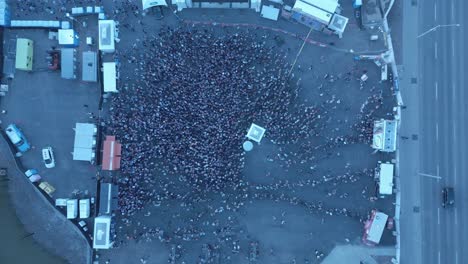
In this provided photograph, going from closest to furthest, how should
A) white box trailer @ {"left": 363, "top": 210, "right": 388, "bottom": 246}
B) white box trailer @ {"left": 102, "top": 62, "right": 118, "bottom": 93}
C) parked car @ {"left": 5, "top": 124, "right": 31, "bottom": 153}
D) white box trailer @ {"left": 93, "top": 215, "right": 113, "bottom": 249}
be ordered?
white box trailer @ {"left": 363, "top": 210, "right": 388, "bottom": 246} → white box trailer @ {"left": 93, "top": 215, "right": 113, "bottom": 249} → parked car @ {"left": 5, "top": 124, "right": 31, "bottom": 153} → white box trailer @ {"left": 102, "top": 62, "right": 118, "bottom": 93}

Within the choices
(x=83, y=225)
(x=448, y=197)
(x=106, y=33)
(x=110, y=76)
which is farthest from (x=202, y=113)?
(x=448, y=197)

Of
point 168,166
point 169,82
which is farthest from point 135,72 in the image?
point 168,166

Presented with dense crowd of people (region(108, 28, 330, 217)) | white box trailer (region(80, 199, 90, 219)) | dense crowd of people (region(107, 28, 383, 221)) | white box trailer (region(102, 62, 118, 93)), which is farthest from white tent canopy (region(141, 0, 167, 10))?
white box trailer (region(80, 199, 90, 219))

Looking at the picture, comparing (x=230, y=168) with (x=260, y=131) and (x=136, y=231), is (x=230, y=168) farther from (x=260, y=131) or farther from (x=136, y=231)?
(x=136, y=231)

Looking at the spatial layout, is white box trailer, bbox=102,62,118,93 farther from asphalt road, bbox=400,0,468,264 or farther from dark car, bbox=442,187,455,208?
dark car, bbox=442,187,455,208

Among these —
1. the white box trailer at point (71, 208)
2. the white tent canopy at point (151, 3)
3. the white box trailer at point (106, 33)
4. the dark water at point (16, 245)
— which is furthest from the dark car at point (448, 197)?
the dark water at point (16, 245)

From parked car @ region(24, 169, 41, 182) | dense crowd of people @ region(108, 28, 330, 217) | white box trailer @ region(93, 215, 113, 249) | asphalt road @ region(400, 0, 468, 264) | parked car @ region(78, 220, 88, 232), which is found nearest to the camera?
white box trailer @ region(93, 215, 113, 249)
